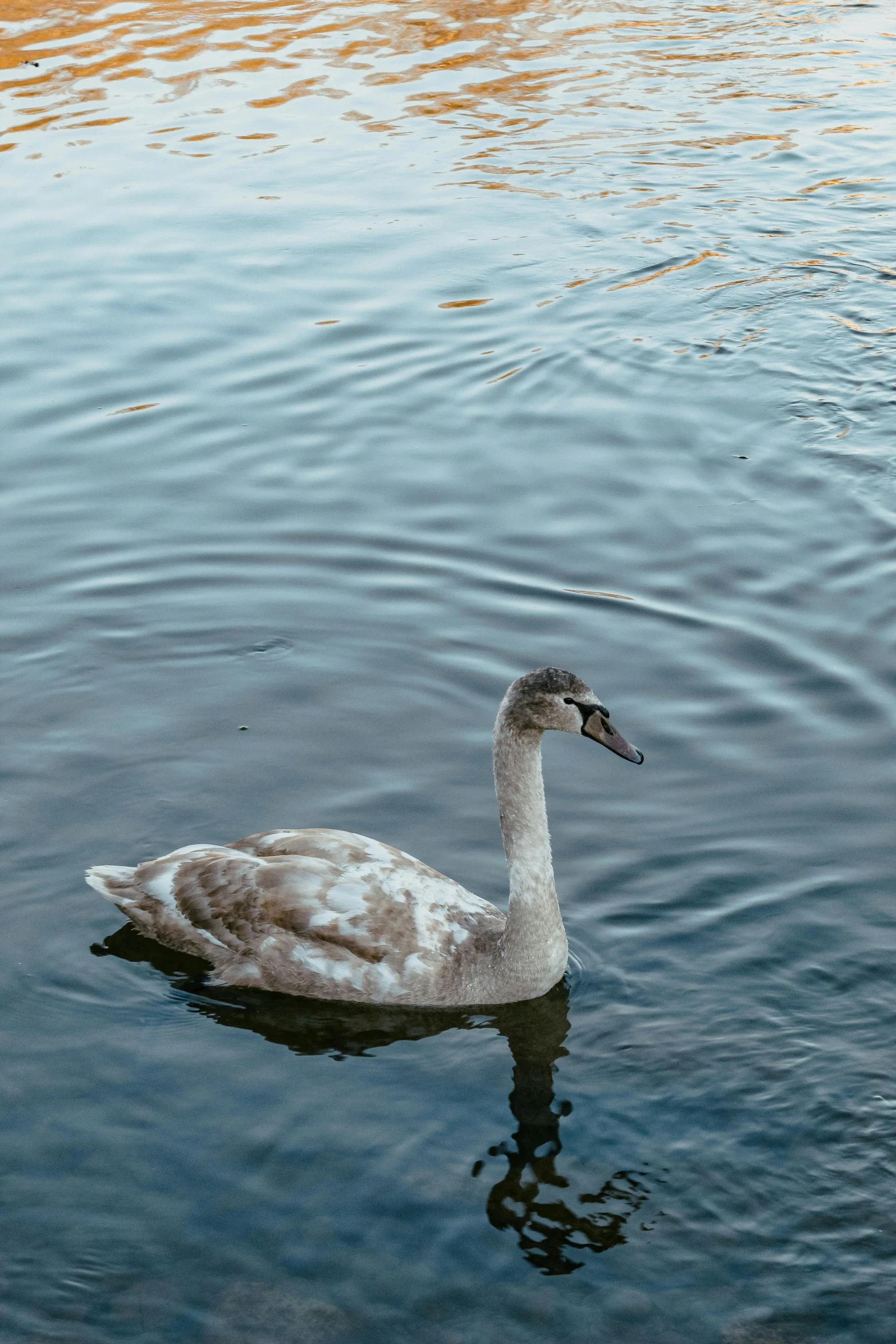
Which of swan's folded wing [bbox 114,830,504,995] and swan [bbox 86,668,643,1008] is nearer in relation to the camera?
swan [bbox 86,668,643,1008]

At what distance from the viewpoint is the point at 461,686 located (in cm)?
1141

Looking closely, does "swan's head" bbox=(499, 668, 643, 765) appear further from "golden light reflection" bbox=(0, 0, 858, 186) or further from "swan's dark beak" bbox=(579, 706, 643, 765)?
"golden light reflection" bbox=(0, 0, 858, 186)

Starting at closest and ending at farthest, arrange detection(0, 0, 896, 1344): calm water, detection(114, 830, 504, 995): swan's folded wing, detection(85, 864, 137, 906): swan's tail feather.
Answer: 1. detection(0, 0, 896, 1344): calm water
2. detection(114, 830, 504, 995): swan's folded wing
3. detection(85, 864, 137, 906): swan's tail feather

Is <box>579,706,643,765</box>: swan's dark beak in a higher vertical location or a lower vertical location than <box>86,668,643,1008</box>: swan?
higher

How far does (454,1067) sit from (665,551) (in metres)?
6.18

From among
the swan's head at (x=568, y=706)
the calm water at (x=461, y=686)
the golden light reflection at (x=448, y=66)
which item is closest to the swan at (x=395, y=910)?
the swan's head at (x=568, y=706)

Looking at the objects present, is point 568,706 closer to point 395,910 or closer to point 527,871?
point 527,871

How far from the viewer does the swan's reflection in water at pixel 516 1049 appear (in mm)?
6887

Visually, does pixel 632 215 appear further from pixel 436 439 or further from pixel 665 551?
pixel 665 551

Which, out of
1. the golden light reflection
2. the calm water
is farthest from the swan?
the golden light reflection

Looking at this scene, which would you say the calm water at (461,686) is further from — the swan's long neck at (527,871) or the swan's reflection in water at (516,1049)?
the swan's long neck at (527,871)

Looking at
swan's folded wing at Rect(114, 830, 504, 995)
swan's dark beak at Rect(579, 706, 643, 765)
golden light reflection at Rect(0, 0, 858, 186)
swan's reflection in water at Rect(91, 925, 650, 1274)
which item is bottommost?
swan's reflection in water at Rect(91, 925, 650, 1274)

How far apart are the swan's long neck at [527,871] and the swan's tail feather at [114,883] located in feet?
7.09

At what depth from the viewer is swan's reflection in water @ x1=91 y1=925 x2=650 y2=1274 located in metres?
6.89
